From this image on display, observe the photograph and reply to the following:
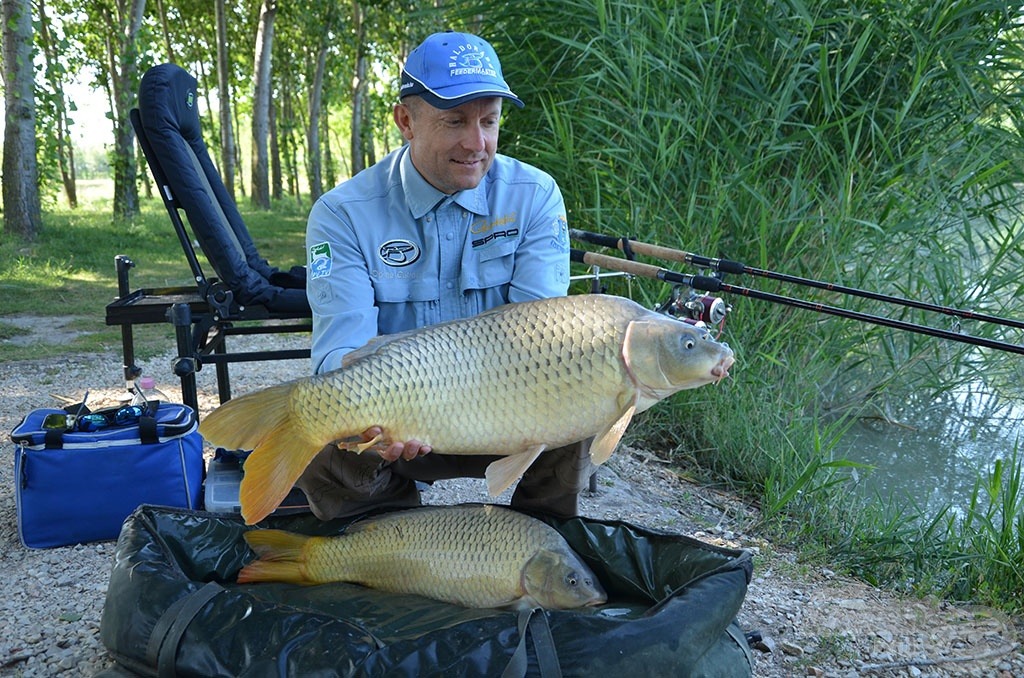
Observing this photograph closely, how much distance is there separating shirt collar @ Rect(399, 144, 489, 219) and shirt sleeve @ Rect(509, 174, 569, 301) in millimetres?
125

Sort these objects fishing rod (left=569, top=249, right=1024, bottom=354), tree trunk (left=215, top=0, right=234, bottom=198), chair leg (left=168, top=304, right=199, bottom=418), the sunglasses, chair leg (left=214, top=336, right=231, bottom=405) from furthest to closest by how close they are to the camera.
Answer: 1. tree trunk (left=215, top=0, right=234, bottom=198)
2. chair leg (left=214, top=336, right=231, bottom=405)
3. chair leg (left=168, top=304, right=199, bottom=418)
4. the sunglasses
5. fishing rod (left=569, top=249, right=1024, bottom=354)

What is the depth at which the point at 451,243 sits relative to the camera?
2094 mm

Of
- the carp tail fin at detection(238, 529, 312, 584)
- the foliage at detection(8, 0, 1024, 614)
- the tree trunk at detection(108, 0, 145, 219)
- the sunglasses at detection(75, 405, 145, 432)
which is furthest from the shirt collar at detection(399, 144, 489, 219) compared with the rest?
the tree trunk at detection(108, 0, 145, 219)

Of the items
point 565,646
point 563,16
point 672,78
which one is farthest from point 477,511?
point 563,16

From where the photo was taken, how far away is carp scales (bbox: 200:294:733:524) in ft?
5.08

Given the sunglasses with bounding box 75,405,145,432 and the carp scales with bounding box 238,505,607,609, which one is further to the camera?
the sunglasses with bounding box 75,405,145,432

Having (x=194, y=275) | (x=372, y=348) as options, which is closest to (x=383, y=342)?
(x=372, y=348)

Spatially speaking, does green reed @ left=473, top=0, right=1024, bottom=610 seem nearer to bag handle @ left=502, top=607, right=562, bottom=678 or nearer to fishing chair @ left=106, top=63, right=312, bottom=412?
fishing chair @ left=106, top=63, right=312, bottom=412

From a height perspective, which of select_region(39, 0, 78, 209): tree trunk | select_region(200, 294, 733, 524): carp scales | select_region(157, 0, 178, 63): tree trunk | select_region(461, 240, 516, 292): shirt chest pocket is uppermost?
select_region(157, 0, 178, 63): tree trunk

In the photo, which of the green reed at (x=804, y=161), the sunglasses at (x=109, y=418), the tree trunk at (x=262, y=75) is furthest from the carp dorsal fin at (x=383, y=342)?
the tree trunk at (x=262, y=75)

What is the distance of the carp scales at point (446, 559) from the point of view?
179 centimetres

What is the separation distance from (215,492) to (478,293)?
98 cm

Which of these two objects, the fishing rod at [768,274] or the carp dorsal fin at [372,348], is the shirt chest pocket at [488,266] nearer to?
the carp dorsal fin at [372,348]

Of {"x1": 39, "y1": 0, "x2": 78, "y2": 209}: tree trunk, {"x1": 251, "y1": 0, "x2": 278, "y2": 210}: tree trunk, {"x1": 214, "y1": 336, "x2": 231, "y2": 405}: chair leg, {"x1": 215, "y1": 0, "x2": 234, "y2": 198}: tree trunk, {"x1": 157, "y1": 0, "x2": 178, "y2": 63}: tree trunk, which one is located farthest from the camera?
{"x1": 157, "y1": 0, "x2": 178, "y2": 63}: tree trunk
